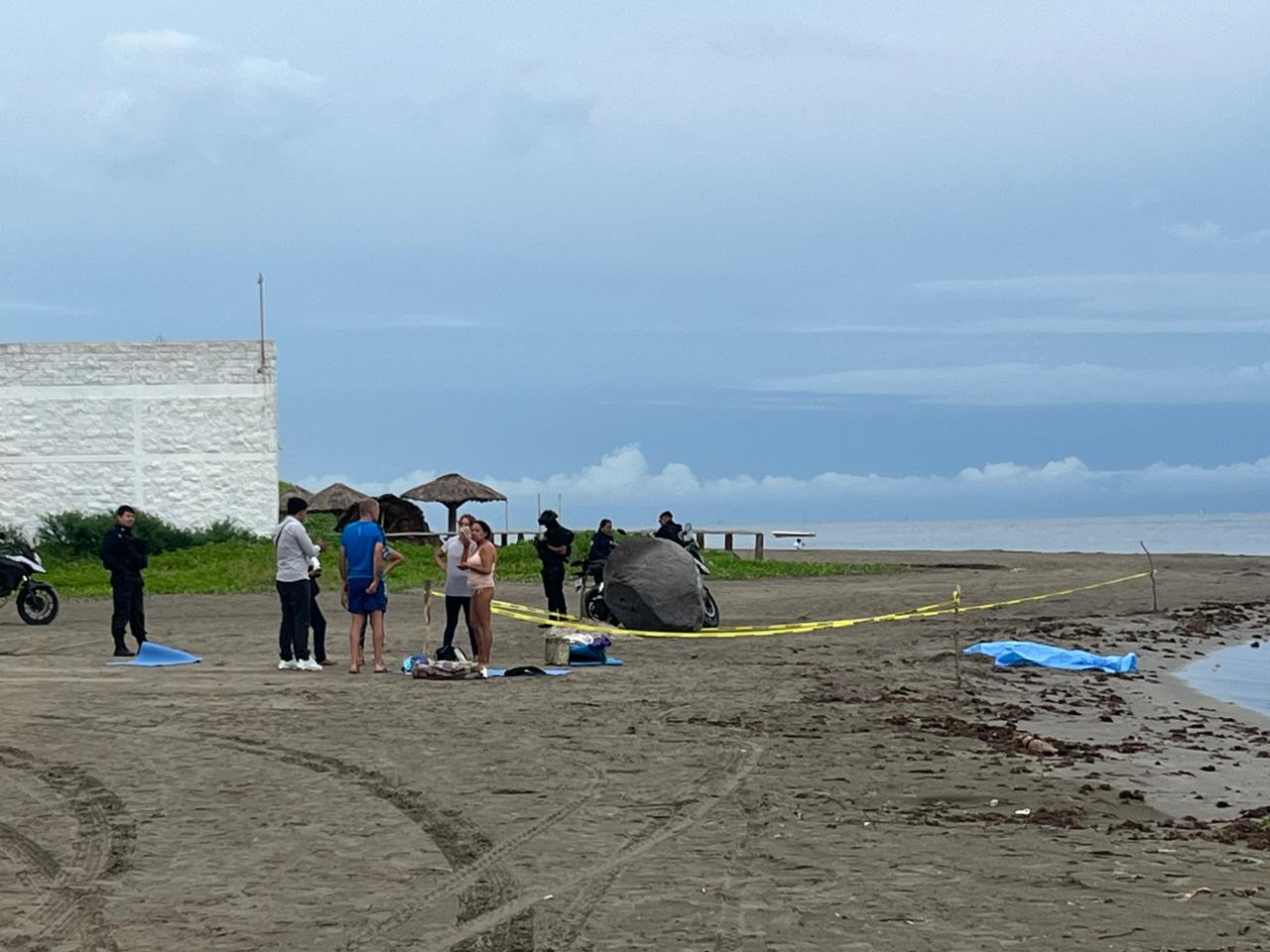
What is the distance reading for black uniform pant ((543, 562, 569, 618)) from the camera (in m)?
24.6

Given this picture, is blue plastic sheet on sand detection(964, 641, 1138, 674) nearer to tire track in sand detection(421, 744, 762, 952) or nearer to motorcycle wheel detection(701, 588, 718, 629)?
motorcycle wheel detection(701, 588, 718, 629)

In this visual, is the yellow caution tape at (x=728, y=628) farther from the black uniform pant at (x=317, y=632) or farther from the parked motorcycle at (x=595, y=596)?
the black uniform pant at (x=317, y=632)

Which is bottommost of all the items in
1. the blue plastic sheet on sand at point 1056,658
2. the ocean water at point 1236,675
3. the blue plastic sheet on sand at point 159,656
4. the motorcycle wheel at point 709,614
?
the ocean water at point 1236,675

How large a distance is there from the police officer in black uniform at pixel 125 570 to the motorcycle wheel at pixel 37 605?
6309 millimetres

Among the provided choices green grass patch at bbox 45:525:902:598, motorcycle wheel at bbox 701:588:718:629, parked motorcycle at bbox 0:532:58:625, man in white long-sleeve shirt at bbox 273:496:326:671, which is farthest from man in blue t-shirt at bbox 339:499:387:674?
green grass patch at bbox 45:525:902:598

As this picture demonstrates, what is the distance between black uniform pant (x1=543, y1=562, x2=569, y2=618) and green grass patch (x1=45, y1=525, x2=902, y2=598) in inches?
236

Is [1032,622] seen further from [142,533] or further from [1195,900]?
[142,533]

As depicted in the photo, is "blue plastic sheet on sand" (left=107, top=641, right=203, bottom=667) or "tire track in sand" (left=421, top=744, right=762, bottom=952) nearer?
"tire track in sand" (left=421, top=744, right=762, bottom=952)

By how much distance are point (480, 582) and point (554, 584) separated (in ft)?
20.3

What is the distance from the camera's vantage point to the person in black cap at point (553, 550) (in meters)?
24.1

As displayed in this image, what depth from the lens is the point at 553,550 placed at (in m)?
24.3

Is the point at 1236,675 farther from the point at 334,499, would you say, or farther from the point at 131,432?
the point at 334,499

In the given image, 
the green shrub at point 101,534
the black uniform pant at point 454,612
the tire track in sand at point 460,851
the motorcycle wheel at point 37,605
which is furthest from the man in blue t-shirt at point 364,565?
the green shrub at point 101,534

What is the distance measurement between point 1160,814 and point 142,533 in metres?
34.3
